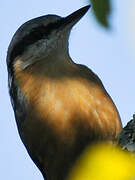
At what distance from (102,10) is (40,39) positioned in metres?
4.13

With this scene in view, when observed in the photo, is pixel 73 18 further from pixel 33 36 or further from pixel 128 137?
pixel 128 137

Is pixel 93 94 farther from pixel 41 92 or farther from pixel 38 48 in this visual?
pixel 38 48

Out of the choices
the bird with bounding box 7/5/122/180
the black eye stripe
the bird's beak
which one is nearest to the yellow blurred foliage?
the bird with bounding box 7/5/122/180

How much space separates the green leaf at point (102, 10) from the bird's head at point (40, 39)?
3.64 meters

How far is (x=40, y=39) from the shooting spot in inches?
221

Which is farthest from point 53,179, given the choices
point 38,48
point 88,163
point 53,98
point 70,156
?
point 88,163

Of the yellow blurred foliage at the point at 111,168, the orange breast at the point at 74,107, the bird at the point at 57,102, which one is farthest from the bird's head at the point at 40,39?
the yellow blurred foliage at the point at 111,168

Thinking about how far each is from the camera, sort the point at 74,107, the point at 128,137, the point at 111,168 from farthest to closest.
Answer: the point at 74,107, the point at 128,137, the point at 111,168

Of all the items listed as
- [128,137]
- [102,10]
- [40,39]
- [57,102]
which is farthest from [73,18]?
[102,10]

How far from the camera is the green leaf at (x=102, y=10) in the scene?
154cm

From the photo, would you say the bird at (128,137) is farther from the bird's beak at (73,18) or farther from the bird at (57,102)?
the bird's beak at (73,18)

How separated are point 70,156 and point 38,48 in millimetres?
1768

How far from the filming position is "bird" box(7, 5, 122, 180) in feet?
15.0

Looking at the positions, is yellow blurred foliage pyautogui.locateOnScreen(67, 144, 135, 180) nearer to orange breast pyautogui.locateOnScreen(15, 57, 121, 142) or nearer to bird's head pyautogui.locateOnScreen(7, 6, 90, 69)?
orange breast pyautogui.locateOnScreen(15, 57, 121, 142)
